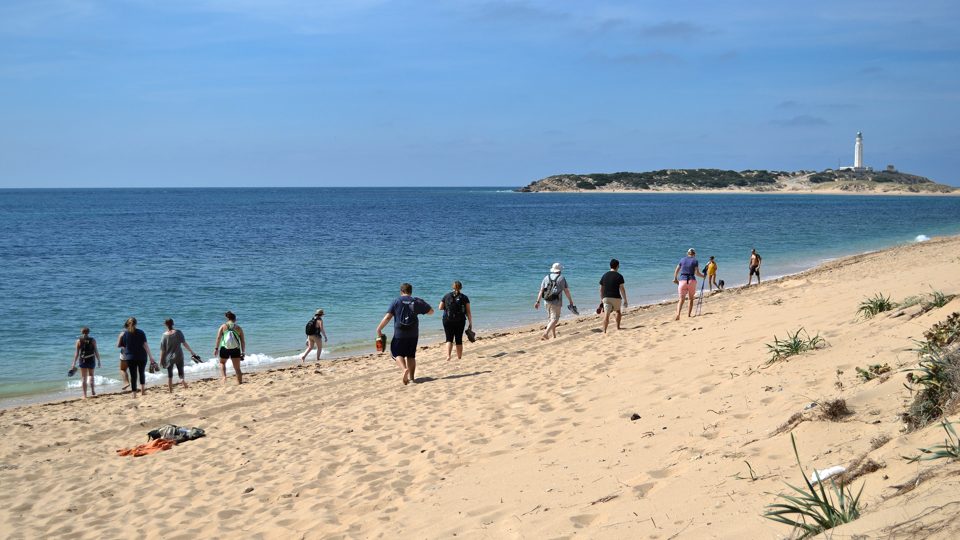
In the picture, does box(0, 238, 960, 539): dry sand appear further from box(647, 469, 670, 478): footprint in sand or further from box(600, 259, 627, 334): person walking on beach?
box(600, 259, 627, 334): person walking on beach

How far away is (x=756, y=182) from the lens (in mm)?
184000

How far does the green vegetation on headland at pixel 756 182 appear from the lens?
15662 cm

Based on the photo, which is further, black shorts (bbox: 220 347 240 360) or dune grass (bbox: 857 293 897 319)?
black shorts (bbox: 220 347 240 360)

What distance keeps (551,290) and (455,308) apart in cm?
240

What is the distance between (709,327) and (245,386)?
8.39 m

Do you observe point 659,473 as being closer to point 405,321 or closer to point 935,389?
point 935,389

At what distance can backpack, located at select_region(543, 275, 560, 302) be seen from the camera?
13875 mm

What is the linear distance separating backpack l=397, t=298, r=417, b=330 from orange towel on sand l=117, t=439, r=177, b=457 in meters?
3.51

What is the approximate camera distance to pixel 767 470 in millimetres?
4594

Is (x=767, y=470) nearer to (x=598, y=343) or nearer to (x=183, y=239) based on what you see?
(x=598, y=343)

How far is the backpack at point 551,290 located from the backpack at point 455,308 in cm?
209

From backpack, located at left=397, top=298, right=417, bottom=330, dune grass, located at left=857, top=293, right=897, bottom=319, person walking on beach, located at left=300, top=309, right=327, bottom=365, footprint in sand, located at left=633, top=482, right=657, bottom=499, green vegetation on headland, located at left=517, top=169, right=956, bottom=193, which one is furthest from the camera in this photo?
green vegetation on headland, located at left=517, top=169, right=956, bottom=193

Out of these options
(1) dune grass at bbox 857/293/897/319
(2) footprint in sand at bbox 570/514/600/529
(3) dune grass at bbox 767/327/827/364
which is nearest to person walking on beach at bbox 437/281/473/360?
(3) dune grass at bbox 767/327/827/364

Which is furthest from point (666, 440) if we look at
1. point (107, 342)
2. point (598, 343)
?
point (107, 342)
